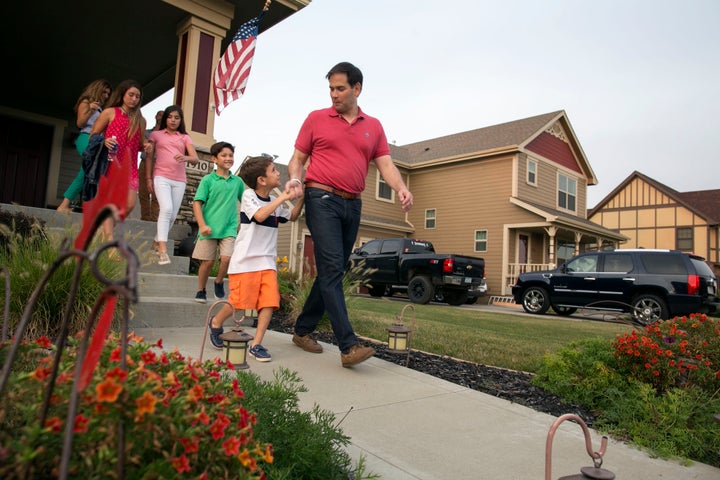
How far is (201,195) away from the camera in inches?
190

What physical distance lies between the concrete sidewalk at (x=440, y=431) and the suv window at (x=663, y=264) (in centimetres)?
1045

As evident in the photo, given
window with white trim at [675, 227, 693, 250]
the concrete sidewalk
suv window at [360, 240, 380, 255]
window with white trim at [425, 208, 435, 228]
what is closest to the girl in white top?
the concrete sidewalk

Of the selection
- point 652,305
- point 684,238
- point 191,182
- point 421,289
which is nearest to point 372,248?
point 421,289

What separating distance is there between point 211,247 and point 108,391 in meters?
4.14

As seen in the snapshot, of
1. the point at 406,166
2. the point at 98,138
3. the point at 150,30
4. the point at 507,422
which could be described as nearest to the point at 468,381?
the point at 507,422

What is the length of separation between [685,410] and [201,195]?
418cm

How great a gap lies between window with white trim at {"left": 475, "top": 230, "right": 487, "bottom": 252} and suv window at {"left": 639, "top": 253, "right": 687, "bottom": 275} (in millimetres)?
9050

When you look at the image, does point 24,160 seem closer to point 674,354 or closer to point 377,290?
point 377,290

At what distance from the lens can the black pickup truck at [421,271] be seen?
13.8m

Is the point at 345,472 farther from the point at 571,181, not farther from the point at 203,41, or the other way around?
the point at 571,181

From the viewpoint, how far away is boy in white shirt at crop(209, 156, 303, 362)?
366 centimetres

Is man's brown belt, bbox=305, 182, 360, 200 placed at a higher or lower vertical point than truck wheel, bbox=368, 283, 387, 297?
higher

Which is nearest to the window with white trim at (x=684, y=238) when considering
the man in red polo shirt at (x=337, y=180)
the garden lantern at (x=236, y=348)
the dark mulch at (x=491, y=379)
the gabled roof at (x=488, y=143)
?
the gabled roof at (x=488, y=143)

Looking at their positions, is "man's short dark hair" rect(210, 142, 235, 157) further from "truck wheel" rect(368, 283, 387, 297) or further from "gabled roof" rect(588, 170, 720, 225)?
"gabled roof" rect(588, 170, 720, 225)
